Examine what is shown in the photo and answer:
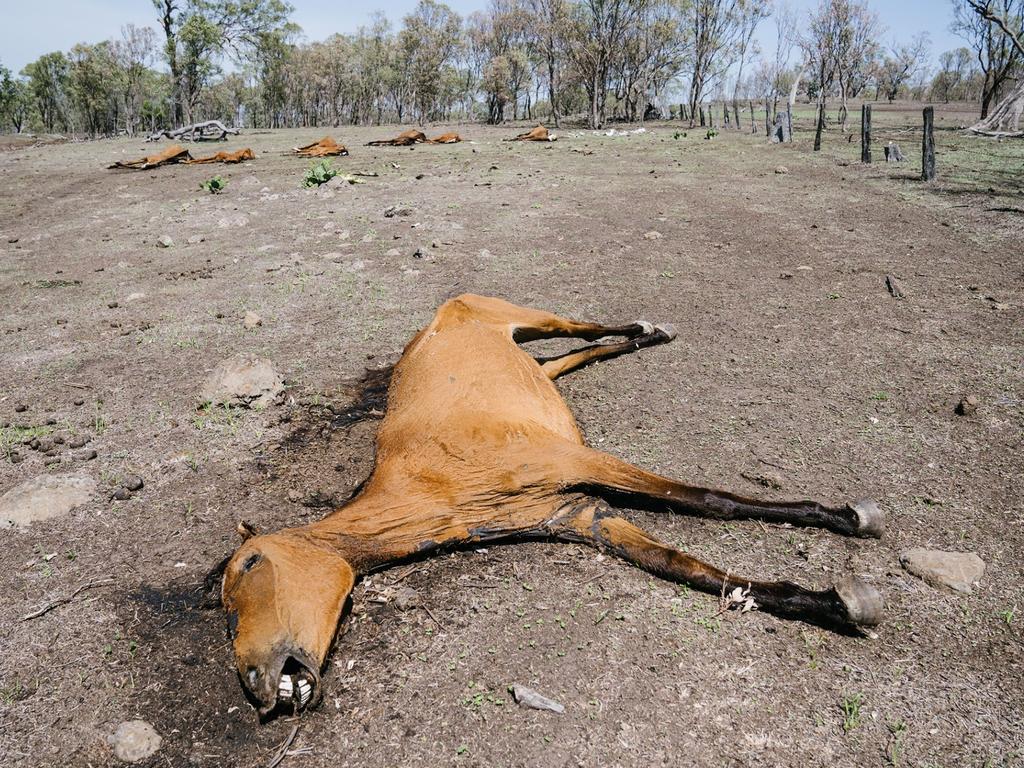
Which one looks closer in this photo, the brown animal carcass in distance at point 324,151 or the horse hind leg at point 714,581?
the horse hind leg at point 714,581

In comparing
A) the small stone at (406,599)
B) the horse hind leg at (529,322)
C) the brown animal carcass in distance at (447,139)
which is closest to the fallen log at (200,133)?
the brown animal carcass in distance at (447,139)

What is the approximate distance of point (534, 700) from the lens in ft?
6.84

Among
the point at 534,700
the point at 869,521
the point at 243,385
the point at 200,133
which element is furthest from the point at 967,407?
the point at 200,133

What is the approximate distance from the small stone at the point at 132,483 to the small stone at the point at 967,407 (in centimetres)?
471

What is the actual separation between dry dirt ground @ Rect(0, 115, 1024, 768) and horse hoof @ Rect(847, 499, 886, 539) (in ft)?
0.27

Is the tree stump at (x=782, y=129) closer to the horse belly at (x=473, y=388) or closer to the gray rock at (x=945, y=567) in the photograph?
the horse belly at (x=473, y=388)

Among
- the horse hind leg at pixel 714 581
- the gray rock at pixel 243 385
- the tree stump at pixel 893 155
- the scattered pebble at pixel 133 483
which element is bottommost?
the horse hind leg at pixel 714 581

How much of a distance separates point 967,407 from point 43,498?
5.15 m

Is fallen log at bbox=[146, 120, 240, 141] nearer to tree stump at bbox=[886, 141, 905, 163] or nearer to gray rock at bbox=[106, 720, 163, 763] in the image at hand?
tree stump at bbox=[886, 141, 905, 163]

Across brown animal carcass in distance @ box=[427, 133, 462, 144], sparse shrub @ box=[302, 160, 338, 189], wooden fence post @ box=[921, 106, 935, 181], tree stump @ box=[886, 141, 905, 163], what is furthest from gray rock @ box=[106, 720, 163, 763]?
brown animal carcass in distance @ box=[427, 133, 462, 144]

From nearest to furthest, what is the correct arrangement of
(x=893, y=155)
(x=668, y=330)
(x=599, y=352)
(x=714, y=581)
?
(x=714, y=581)
(x=599, y=352)
(x=668, y=330)
(x=893, y=155)

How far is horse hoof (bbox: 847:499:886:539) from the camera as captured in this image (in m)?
2.74

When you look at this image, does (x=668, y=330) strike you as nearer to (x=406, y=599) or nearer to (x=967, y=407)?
(x=967, y=407)

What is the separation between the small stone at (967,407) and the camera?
375cm
